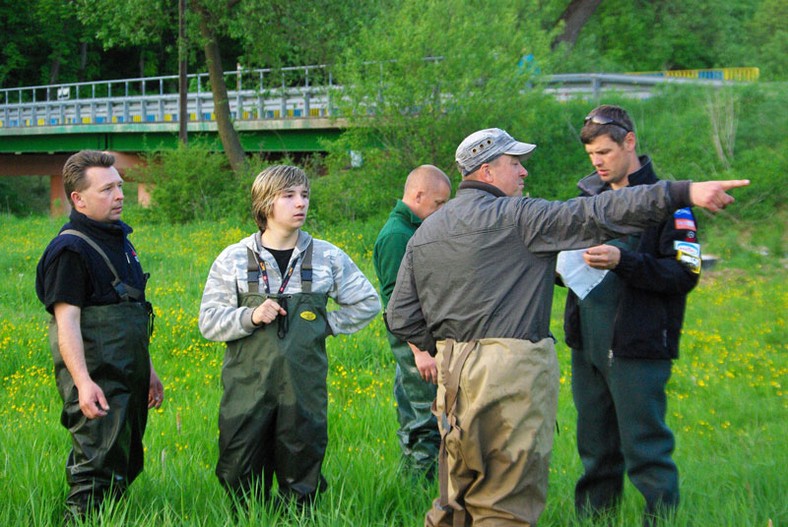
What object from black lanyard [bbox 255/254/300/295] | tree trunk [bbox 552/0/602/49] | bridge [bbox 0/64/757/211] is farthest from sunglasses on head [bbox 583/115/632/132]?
tree trunk [bbox 552/0/602/49]

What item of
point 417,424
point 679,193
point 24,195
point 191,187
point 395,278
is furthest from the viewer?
point 24,195

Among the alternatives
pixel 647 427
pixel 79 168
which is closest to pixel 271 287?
pixel 79 168

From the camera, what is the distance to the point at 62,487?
520 cm

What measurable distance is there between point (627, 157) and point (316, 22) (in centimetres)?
2367

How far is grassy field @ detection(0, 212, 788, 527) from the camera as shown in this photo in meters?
4.92

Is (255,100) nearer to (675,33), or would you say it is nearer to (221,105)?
(221,105)

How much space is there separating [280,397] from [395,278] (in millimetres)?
1305

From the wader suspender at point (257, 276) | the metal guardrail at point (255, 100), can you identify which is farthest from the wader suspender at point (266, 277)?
the metal guardrail at point (255, 100)

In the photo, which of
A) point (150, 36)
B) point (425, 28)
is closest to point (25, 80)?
point (150, 36)

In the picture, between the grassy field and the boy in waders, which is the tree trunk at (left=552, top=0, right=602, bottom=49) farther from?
the boy in waders

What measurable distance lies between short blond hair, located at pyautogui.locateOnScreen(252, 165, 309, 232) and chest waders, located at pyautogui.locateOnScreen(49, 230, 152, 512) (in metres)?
0.70

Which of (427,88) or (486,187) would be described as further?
(427,88)

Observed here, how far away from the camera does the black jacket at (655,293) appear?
14.7ft

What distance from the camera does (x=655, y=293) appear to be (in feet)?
15.1
